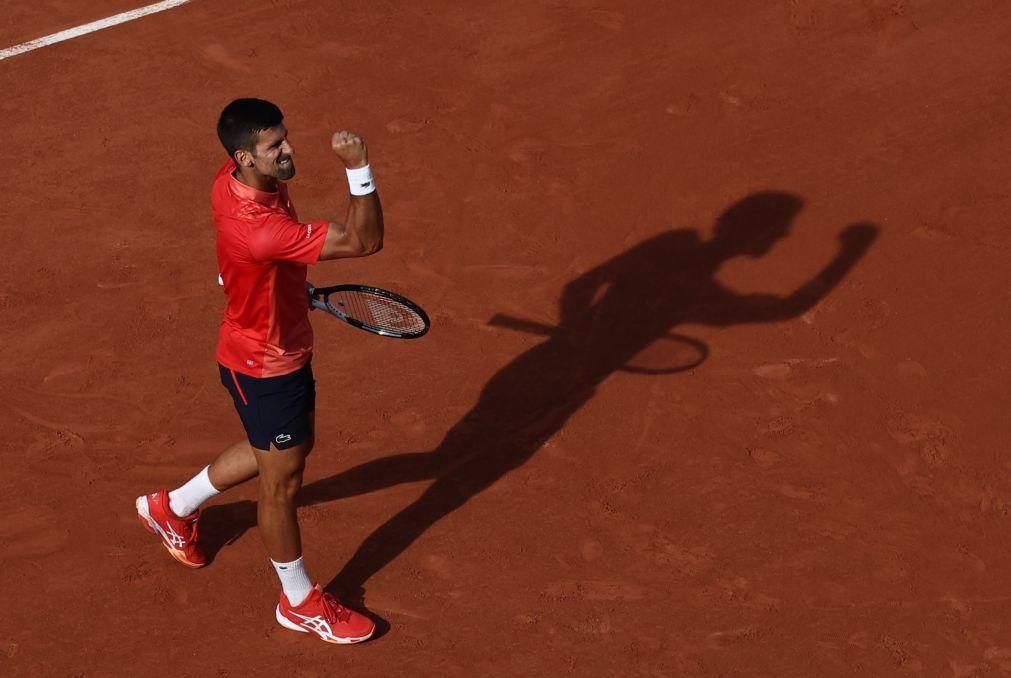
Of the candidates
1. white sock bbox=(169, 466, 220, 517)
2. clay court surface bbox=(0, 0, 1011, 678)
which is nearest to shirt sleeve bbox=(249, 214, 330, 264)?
white sock bbox=(169, 466, 220, 517)

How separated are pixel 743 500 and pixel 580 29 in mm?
5245

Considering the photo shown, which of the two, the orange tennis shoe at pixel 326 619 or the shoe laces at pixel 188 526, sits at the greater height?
the shoe laces at pixel 188 526

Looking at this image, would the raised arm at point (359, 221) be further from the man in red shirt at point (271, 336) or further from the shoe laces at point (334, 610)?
the shoe laces at point (334, 610)

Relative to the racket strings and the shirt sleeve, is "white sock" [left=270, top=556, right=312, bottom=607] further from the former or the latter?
the shirt sleeve

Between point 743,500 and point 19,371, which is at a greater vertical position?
point 19,371

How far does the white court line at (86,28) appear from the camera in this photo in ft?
37.0

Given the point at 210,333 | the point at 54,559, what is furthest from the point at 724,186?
the point at 54,559

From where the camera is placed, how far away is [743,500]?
7.62 m

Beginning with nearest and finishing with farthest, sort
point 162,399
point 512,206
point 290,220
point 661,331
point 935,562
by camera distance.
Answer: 1. point 290,220
2. point 935,562
3. point 162,399
4. point 661,331
5. point 512,206

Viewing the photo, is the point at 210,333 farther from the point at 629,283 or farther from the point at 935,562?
the point at 935,562

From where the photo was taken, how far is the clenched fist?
19.1ft

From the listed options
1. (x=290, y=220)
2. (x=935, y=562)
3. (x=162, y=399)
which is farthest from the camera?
(x=162, y=399)

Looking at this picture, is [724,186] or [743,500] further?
[724,186]

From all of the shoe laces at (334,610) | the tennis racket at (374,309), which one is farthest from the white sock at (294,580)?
the tennis racket at (374,309)
